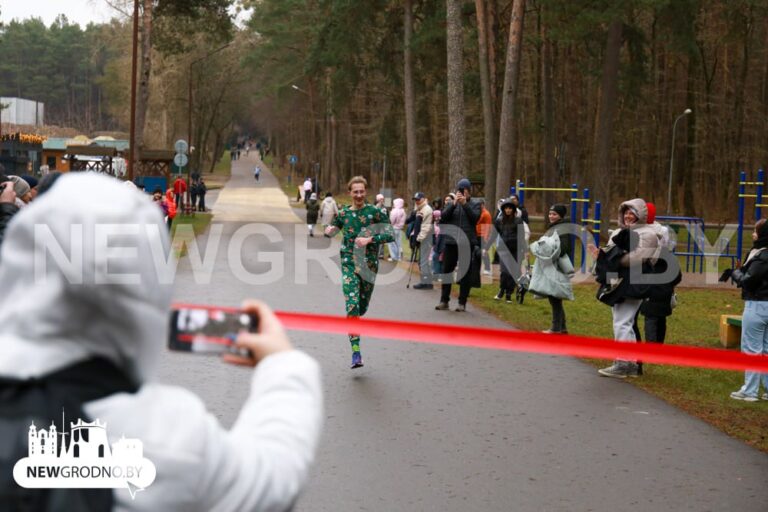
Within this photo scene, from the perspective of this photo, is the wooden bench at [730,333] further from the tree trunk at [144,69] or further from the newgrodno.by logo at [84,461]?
the tree trunk at [144,69]

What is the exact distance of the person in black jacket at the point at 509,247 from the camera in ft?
63.2

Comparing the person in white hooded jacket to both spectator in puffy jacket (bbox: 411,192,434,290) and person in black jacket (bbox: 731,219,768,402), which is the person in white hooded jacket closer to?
person in black jacket (bbox: 731,219,768,402)

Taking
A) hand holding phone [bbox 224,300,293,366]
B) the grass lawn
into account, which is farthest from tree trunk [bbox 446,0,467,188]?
hand holding phone [bbox 224,300,293,366]

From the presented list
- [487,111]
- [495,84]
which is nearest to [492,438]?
[487,111]

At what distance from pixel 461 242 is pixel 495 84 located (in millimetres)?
19642

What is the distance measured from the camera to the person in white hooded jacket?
5.28 feet

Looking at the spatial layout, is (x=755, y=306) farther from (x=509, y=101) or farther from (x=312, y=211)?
(x=312, y=211)

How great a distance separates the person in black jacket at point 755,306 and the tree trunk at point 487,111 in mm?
20820

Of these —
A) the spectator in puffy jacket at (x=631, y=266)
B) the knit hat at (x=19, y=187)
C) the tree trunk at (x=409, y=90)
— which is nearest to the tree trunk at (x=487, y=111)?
the tree trunk at (x=409, y=90)

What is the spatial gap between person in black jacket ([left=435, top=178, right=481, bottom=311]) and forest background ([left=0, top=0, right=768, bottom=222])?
434 inches

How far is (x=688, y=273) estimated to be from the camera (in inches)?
1093

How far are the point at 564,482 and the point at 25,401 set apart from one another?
19.0 feet

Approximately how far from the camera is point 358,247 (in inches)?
445

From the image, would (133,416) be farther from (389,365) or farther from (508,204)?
(508,204)
